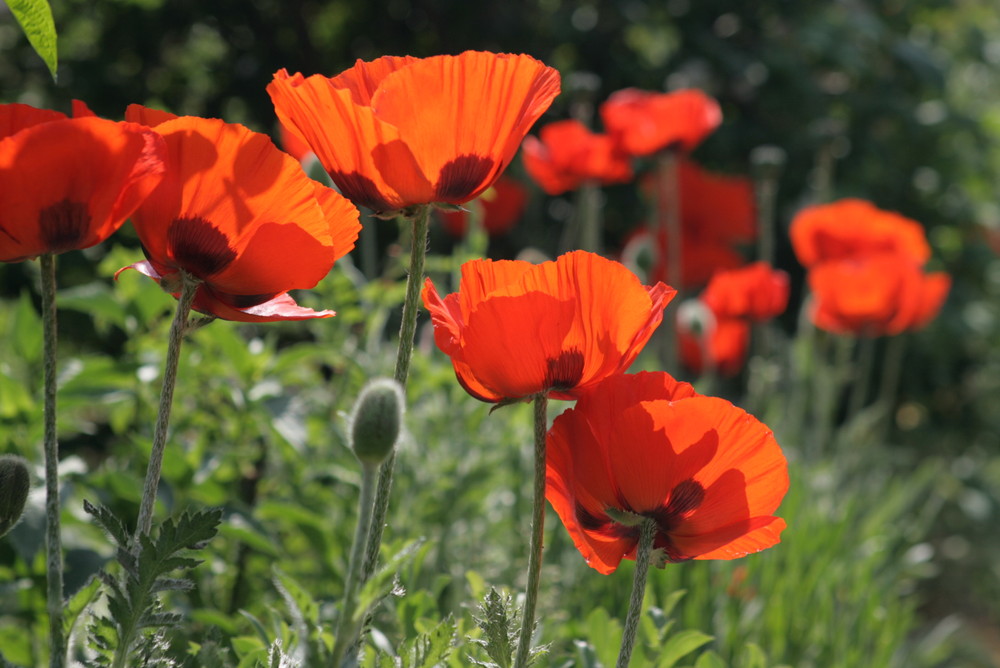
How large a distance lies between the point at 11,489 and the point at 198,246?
204mm

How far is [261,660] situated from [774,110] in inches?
147

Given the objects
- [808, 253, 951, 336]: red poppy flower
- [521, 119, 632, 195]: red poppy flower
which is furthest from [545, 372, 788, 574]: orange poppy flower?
[808, 253, 951, 336]: red poppy flower

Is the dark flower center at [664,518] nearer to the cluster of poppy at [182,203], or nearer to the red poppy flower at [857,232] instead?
the cluster of poppy at [182,203]

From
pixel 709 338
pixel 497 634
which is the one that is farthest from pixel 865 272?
pixel 497 634

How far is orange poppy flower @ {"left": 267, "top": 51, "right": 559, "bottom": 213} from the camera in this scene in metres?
0.76

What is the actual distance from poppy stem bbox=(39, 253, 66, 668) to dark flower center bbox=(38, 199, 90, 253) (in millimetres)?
13

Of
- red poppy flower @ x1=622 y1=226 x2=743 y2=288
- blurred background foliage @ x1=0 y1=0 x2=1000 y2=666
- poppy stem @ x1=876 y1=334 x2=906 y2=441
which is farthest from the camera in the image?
poppy stem @ x1=876 y1=334 x2=906 y2=441

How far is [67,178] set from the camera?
678mm

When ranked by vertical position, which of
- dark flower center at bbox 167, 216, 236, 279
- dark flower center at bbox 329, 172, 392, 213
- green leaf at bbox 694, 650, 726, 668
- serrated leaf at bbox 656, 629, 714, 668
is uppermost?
dark flower center at bbox 329, 172, 392, 213

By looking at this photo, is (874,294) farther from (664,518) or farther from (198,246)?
(198,246)

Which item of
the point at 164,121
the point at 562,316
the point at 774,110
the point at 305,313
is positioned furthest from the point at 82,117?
the point at 774,110

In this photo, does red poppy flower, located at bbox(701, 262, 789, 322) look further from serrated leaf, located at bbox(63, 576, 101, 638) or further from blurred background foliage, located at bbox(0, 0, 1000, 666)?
serrated leaf, located at bbox(63, 576, 101, 638)

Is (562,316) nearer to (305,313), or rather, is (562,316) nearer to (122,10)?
(305,313)

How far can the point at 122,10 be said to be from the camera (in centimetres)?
383
